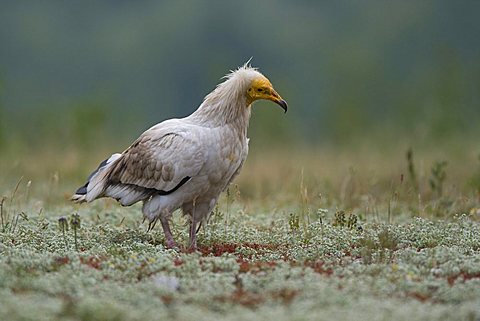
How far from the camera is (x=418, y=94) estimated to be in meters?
36.8

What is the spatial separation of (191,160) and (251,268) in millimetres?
1984

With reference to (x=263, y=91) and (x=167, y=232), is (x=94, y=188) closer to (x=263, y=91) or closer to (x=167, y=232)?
(x=167, y=232)

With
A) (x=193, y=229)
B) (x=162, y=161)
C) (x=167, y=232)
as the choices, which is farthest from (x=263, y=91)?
(x=167, y=232)

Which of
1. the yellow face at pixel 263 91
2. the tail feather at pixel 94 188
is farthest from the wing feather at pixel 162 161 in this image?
the yellow face at pixel 263 91

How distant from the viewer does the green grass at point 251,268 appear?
6.27 metres

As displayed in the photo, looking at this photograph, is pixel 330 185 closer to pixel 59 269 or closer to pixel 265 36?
pixel 59 269

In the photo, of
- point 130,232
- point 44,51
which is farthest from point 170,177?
point 44,51

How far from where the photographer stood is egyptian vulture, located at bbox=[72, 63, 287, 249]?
9.34 m

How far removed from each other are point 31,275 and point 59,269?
0.31 meters

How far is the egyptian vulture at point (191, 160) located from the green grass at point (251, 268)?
0.43 m

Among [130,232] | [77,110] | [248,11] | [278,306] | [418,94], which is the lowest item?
[278,306]

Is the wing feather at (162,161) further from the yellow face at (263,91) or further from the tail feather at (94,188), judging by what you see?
the yellow face at (263,91)

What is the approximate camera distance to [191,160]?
9.23m

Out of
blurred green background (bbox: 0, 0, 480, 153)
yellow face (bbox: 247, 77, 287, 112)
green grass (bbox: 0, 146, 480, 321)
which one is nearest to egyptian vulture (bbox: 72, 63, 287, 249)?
yellow face (bbox: 247, 77, 287, 112)
